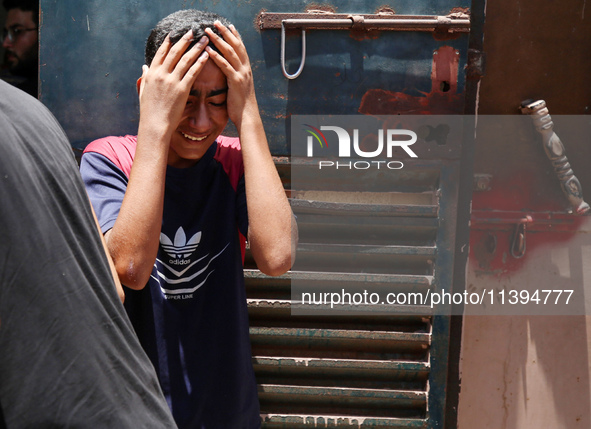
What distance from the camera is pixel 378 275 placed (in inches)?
91.2

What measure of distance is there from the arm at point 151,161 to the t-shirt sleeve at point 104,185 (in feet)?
0.20

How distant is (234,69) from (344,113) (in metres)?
0.70

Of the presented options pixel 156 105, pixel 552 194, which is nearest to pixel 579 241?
pixel 552 194

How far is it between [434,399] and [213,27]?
1659mm

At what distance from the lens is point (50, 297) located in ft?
3.09

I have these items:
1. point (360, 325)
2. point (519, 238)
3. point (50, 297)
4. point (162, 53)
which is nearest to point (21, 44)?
point (162, 53)

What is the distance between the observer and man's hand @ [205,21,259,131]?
65.4 inches

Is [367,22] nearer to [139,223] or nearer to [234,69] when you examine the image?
[234,69]

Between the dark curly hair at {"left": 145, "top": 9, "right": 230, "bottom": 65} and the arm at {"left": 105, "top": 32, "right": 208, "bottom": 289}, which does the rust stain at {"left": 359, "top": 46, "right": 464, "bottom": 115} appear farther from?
the arm at {"left": 105, "top": 32, "right": 208, "bottom": 289}

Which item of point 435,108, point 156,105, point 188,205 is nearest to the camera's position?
point 156,105

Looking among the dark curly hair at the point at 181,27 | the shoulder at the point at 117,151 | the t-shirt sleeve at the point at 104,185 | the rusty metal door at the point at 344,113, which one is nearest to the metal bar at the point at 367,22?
the rusty metal door at the point at 344,113

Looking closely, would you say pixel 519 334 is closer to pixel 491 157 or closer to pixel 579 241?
pixel 579 241

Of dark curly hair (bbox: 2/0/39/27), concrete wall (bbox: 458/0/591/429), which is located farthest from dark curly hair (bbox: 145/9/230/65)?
concrete wall (bbox: 458/0/591/429)

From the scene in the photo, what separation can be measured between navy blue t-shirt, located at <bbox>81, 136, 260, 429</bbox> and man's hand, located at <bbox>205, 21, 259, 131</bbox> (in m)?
0.21
